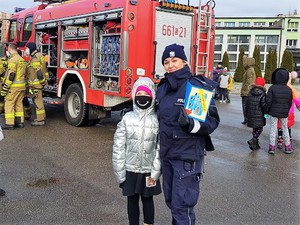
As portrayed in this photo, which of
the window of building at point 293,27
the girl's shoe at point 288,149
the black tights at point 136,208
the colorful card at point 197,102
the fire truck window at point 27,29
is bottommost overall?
the girl's shoe at point 288,149

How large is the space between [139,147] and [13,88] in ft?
19.7

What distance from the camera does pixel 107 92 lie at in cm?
753

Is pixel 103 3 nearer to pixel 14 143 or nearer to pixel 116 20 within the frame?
pixel 116 20

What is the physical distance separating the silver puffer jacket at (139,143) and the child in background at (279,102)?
423cm

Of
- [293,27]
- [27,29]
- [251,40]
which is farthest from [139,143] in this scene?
[293,27]

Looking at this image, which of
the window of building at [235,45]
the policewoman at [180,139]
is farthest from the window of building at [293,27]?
the policewoman at [180,139]

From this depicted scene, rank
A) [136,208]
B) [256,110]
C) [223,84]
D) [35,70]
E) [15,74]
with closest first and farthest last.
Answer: [136,208] < [256,110] < [15,74] < [35,70] < [223,84]

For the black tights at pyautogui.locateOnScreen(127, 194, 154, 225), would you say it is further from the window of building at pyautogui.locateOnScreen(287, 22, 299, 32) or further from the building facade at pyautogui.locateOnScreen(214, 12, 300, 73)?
the window of building at pyautogui.locateOnScreen(287, 22, 299, 32)

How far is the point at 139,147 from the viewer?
3.14m

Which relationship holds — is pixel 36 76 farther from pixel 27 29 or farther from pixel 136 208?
pixel 136 208

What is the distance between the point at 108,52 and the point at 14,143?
252 centimetres

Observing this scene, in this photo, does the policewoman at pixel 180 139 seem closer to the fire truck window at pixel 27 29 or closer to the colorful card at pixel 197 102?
the colorful card at pixel 197 102

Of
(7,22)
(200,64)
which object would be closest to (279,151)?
(200,64)

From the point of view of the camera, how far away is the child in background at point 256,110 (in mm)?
7000
